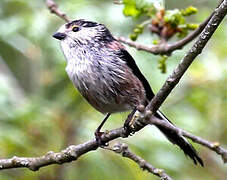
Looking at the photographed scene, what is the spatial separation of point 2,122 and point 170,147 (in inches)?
60.1

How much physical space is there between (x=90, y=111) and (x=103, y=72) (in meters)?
1.36

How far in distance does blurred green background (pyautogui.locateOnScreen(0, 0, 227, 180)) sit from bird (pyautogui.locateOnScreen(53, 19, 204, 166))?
595mm

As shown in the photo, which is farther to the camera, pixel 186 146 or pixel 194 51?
pixel 186 146

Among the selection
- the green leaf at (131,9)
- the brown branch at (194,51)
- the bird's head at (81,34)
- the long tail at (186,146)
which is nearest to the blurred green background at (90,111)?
the bird's head at (81,34)

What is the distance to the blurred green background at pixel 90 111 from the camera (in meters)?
5.18

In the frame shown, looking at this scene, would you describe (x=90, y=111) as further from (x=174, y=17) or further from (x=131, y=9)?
(x=174, y=17)

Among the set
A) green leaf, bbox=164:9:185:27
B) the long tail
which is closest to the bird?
the long tail

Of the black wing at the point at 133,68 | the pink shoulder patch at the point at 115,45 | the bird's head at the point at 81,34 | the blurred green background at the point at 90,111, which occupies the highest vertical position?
the bird's head at the point at 81,34

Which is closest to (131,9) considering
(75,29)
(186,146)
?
(75,29)

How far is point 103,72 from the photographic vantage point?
424cm

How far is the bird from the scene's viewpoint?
422 centimetres

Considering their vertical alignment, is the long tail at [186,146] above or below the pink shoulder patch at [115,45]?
below

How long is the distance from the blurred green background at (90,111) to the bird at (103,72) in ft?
1.95

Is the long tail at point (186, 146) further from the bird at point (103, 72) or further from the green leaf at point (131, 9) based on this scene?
the green leaf at point (131, 9)
